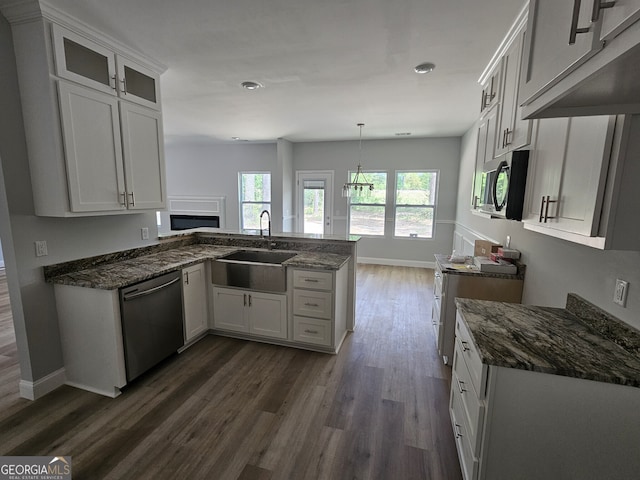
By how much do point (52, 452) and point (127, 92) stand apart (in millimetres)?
2579

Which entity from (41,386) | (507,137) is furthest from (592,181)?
(41,386)

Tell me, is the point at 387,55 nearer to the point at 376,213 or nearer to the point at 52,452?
the point at 52,452

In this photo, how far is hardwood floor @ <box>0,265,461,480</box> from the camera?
1.68m

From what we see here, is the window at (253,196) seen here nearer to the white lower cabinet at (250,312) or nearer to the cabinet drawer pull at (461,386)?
the white lower cabinet at (250,312)

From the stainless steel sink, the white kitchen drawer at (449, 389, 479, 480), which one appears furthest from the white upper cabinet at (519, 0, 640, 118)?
the stainless steel sink

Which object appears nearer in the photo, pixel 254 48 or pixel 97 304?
pixel 97 304

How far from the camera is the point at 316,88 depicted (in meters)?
3.23

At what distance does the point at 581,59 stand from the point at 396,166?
5636 millimetres

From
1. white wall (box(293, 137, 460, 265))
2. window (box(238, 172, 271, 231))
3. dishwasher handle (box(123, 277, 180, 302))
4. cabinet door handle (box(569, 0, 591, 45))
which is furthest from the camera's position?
window (box(238, 172, 271, 231))

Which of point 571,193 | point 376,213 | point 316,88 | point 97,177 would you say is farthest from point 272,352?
point 376,213

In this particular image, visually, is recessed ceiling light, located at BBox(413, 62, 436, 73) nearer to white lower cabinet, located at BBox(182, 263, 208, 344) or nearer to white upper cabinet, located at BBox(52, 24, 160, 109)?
white upper cabinet, located at BBox(52, 24, 160, 109)

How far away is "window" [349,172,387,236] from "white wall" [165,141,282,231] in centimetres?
209

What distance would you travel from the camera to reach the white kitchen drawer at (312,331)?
284cm

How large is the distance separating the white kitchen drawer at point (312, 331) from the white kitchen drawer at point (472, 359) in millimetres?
1294
